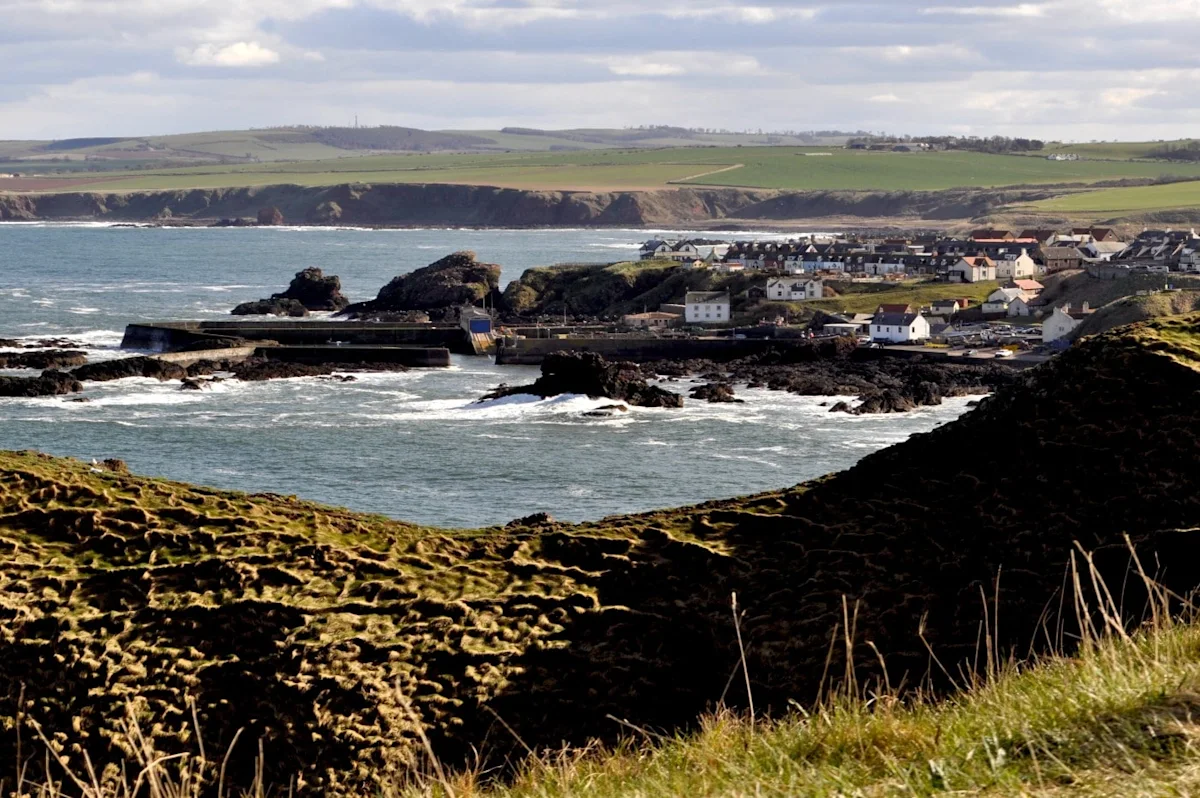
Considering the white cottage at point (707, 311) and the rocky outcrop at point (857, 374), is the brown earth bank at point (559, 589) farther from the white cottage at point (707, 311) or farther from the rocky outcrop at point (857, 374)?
the white cottage at point (707, 311)

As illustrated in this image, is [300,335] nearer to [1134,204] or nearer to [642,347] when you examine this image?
[642,347]

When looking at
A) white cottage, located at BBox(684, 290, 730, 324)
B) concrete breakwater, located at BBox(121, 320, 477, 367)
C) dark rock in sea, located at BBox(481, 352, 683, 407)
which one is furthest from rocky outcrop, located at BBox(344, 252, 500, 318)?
dark rock in sea, located at BBox(481, 352, 683, 407)

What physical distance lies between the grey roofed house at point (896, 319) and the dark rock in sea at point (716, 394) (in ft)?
57.0

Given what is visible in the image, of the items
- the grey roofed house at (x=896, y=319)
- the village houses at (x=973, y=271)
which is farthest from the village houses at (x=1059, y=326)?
the village houses at (x=973, y=271)

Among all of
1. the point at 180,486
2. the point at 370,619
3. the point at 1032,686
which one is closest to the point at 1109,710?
the point at 1032,686

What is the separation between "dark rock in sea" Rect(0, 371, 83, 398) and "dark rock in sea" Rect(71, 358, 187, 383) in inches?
116

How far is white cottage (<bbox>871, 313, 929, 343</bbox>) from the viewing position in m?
79.1

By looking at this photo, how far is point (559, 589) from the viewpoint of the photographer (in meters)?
13.3

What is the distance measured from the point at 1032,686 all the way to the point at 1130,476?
7.19m

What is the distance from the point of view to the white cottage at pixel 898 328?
259ft

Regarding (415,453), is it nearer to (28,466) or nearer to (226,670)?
(28,466)

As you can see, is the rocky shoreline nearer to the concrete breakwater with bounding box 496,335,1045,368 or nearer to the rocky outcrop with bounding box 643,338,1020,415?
the rocky outcrop with bounding box 643,338,1020,415

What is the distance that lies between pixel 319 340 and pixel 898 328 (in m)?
31.7

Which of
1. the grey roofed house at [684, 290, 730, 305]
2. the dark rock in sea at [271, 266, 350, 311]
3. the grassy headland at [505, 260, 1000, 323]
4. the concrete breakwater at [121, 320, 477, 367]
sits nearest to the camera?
the concrete breakwater at [121, 320, 477, 367]
